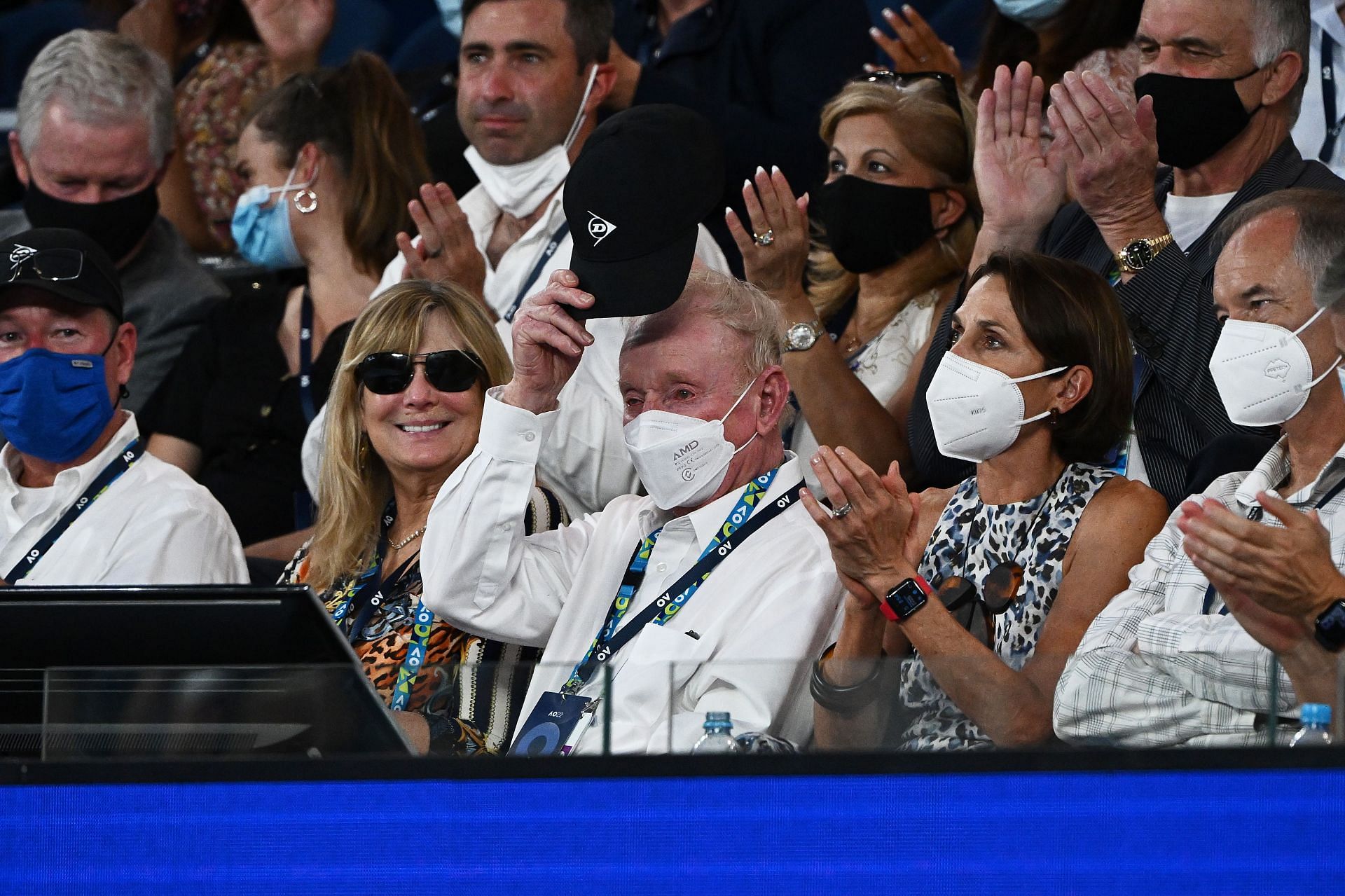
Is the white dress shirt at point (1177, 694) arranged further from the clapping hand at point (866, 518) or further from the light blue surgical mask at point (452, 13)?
the light blue surgical mask at point (452, 13)

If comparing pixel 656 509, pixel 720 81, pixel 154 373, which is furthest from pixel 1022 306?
pixel 154 373

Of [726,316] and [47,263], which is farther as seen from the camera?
[47,263]

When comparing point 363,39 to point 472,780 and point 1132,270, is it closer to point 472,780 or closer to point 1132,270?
point 1132,270

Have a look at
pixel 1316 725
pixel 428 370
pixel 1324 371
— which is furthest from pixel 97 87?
pixel 1316 725

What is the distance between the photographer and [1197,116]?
3633 mm

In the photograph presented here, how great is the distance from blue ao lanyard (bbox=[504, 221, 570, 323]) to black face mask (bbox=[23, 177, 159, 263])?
128 centimetres

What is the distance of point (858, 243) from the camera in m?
4.19

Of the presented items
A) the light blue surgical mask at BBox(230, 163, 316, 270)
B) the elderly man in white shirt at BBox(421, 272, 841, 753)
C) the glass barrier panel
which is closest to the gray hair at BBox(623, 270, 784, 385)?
the elderly man in white shirt at BBox(421, 272, 841, 753)

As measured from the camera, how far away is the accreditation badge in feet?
7.67

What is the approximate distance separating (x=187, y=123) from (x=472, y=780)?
409cm

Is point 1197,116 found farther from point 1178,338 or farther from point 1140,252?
point 1178,338

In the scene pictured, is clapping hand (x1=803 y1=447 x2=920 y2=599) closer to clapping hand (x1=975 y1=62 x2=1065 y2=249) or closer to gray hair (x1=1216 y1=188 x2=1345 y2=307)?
gray hair (x1=1216 y1=188 x2=1345 y2=307)

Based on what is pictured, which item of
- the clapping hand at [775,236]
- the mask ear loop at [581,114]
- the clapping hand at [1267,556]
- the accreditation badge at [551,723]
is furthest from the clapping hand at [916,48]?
the accreditation badge at [551,723]

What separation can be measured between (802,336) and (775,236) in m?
0.21
